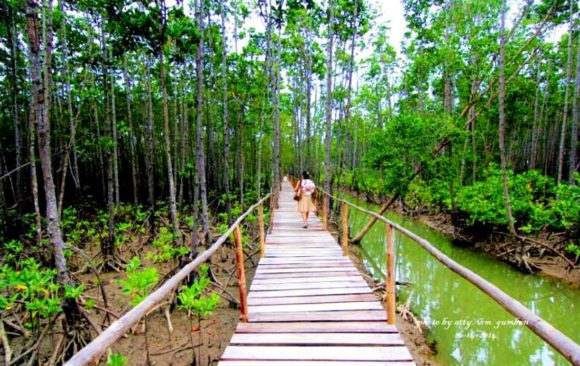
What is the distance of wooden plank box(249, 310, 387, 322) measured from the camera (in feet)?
10.7

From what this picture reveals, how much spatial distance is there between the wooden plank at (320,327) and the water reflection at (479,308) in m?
1.86

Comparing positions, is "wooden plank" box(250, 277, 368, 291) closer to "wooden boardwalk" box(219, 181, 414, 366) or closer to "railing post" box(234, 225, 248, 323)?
"wooden boardwalk" box(219, 181, 414, 366)

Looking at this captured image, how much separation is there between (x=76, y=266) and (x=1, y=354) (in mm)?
3063

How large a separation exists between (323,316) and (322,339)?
47 cm

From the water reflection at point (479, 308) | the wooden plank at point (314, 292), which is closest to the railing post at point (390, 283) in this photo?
the wooden plank at point (314, 292)

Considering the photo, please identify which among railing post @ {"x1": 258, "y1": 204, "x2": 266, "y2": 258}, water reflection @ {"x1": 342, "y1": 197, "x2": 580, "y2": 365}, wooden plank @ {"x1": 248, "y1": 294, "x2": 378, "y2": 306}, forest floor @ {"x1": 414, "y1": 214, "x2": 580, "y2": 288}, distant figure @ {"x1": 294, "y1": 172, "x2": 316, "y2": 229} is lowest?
water reflection @ {"x1": 342, "y1": 197, "x2": 580, "y2": 365}

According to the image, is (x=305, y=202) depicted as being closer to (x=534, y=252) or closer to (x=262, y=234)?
(x=262, y=234)

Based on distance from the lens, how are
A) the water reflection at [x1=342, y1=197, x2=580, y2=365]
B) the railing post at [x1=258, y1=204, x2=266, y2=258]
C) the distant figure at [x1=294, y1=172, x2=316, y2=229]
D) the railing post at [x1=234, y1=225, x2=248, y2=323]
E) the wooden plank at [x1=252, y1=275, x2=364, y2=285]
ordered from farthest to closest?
the distant figure at [x1=294, y1=172, x2=316, y2=229] → the railing post at [x1=258, y1=204, x2=266, y2=258] → the water reflection at [x1=342, y1=197, x2=580, y2=365] → the wooden plank at [x1=252, y1=275, x2=364, y2=285] → the railing post at [x1=234, y1=225, x2=248, y2=323]

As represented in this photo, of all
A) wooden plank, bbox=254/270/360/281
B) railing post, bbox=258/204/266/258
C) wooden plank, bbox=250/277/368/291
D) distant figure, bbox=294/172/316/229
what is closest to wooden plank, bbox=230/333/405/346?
wooden plank, bbox=250/277/368/291

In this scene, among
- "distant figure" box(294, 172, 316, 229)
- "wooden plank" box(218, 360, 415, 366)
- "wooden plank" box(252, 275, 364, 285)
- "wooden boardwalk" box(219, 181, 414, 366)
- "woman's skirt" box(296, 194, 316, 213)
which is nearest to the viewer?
"wooden plank" box(218, 360, 415, 366)

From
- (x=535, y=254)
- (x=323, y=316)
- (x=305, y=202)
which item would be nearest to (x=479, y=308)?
(x=535, y=254)

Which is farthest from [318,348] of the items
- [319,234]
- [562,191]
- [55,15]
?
[55,15]

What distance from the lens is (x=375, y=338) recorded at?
9.44 feet

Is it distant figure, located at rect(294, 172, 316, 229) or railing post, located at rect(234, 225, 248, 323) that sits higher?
distant figure, located at rect(294, 172, 316, 229)
